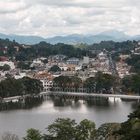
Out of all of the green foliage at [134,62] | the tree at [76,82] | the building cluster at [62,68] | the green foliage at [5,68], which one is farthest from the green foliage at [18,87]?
the green foliage at [134,62]

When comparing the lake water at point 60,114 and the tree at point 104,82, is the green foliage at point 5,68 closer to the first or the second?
the tree at point 104,82

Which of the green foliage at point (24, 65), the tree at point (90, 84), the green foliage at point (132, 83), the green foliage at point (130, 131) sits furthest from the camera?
the green foliage at point (24, 65)

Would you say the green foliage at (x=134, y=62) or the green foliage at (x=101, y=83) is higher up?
the green foliage at (x=134, y=62)

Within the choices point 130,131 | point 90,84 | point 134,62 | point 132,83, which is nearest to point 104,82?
point 90,84

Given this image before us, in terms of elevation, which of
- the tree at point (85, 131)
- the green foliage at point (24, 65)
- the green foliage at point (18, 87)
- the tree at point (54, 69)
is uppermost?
the green foliage at point (24, 65)

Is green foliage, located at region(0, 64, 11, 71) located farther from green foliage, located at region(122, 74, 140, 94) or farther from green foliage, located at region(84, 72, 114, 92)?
green foliage, located at region(122, 74, 140, 94)

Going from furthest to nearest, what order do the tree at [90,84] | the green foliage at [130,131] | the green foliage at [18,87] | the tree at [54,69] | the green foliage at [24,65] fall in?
the green foliage at [24,65] → the tree at [54,69] → the tree at [90,84] → the green foliage at [18,87] → the green foliage at [130,131]

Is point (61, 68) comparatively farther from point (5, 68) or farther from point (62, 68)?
point (5, 68)

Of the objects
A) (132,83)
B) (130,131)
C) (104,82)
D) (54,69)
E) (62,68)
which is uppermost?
(62,68)

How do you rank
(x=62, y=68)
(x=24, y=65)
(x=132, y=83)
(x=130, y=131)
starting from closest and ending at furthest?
(x=130, y=131) < (x=132, y=83) < (x=62, y=68) < (x=24, y=65)
